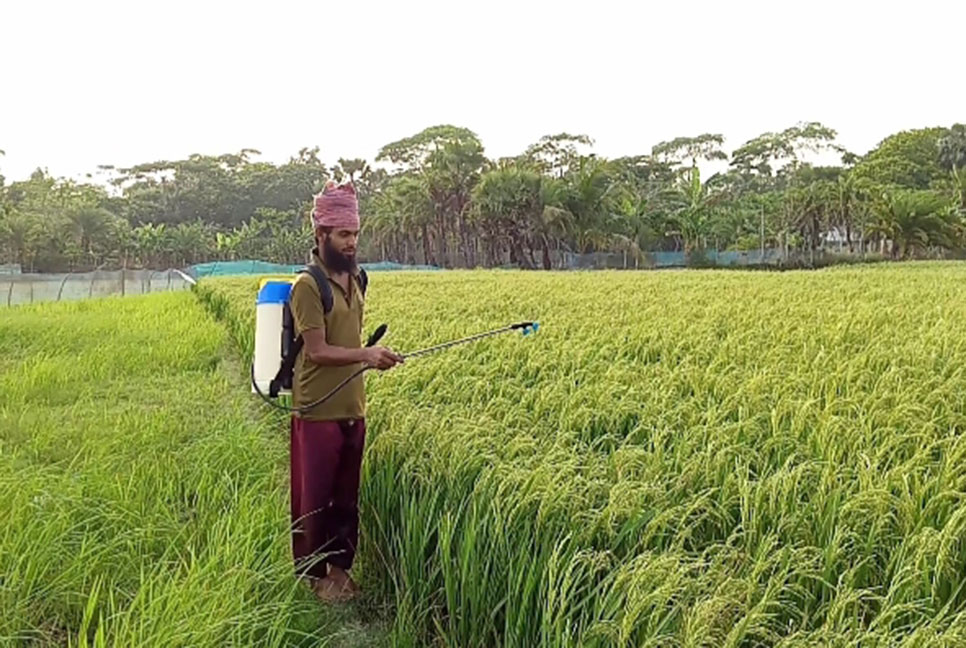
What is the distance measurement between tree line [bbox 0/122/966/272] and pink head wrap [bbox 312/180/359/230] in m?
28.2

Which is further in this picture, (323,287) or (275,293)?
(275,293)

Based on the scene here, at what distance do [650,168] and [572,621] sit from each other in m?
48.3

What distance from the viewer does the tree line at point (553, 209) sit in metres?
31.0

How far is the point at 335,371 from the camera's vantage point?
256 centimetres

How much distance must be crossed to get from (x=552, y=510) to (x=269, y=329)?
1316 mm

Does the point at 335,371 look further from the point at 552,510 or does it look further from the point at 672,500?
the point at 672,500

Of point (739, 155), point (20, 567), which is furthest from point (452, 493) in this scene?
point (739, 155)

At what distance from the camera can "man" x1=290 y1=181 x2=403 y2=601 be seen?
2.44 metres

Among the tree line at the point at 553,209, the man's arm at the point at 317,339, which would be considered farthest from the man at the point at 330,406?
the tree line at the point at 553,209

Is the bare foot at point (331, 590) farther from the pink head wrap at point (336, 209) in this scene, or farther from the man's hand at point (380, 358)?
the pink head wrap at point (336, 209)

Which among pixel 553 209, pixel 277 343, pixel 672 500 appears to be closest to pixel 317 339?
pixel 277 343

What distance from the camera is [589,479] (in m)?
2.21

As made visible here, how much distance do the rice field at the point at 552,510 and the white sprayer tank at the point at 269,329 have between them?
479 millimetres

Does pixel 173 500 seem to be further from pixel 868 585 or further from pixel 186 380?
pixel 186 380
